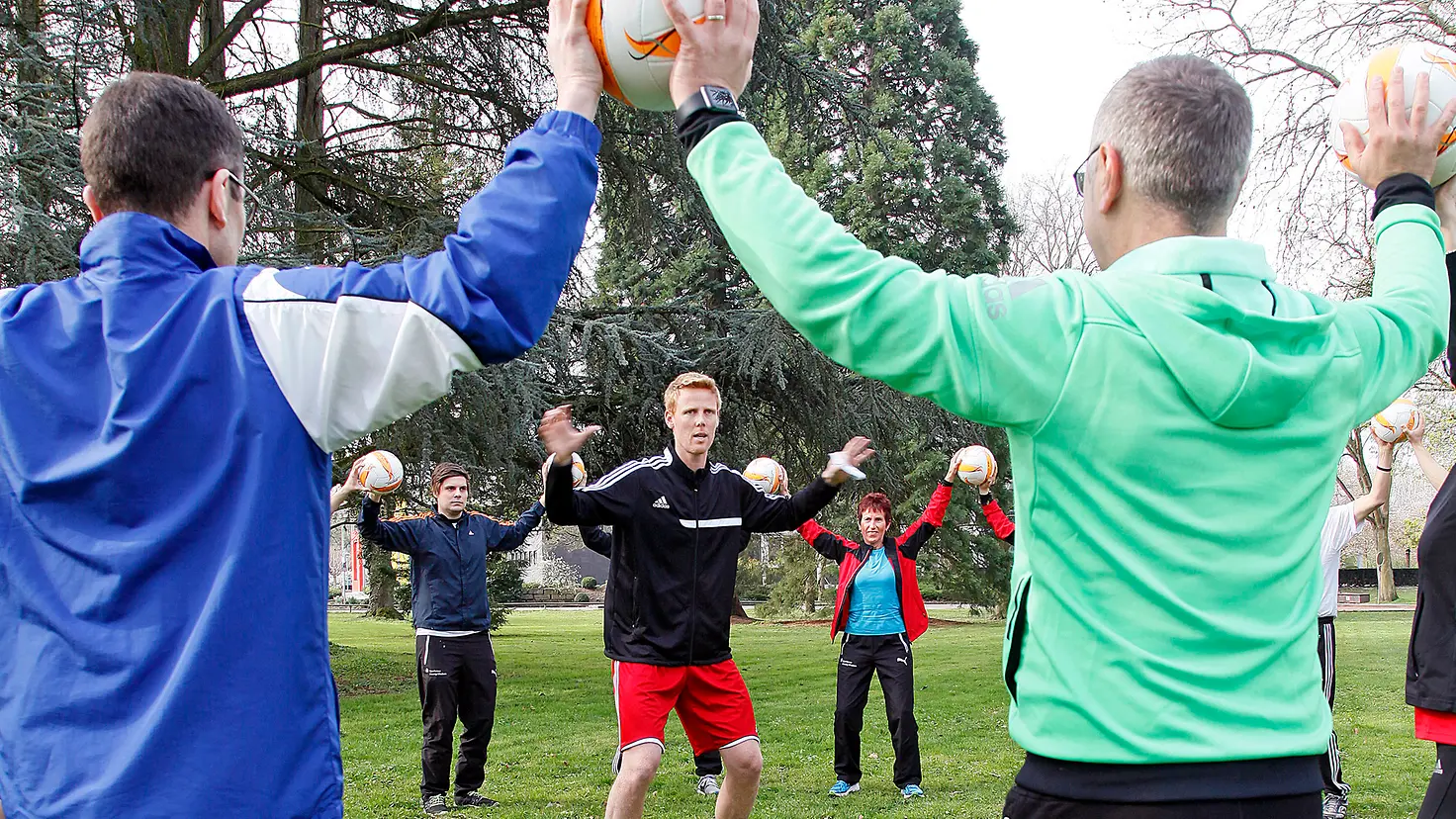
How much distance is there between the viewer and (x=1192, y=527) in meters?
1.60

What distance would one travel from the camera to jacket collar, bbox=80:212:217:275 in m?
1.79

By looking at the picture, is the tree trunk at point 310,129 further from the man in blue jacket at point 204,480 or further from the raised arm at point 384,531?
the man in blue jacket at point 204,480

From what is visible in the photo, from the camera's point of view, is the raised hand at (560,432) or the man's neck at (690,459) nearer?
the raised hand at (560,432)

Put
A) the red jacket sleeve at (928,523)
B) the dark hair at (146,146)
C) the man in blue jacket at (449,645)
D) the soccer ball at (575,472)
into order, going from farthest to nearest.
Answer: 1. the red jacket sleeve at (928,523)
2. the man in blue jacket at (449,645)
3. the soccer ball at (575,472)
4. the dark hair at (146,146)

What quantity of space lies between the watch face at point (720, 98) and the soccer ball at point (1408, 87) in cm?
123

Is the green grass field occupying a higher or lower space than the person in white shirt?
lower

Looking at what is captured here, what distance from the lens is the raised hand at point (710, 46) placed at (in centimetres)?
167

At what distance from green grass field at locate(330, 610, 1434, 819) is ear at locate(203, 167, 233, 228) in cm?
621

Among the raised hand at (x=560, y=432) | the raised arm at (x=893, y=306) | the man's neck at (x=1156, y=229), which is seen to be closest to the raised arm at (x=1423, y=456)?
the raised hand at (x=560, y=432)

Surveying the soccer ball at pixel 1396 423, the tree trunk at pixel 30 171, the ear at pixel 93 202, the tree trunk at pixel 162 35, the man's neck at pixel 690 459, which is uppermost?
the tree trunk at pixel 162 35

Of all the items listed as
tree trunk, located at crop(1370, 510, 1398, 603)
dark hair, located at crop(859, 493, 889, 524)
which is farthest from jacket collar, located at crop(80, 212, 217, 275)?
tree trunk, located at crop(1370, 510, 1398, 603)

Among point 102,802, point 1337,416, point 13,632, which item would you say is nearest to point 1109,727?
point 1337,416

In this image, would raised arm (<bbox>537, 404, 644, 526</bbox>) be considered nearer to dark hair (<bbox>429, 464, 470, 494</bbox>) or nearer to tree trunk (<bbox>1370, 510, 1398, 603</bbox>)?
dark hair (<bbox>429, 464, 470, 494</bbox>)

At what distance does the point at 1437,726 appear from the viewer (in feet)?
12.1
